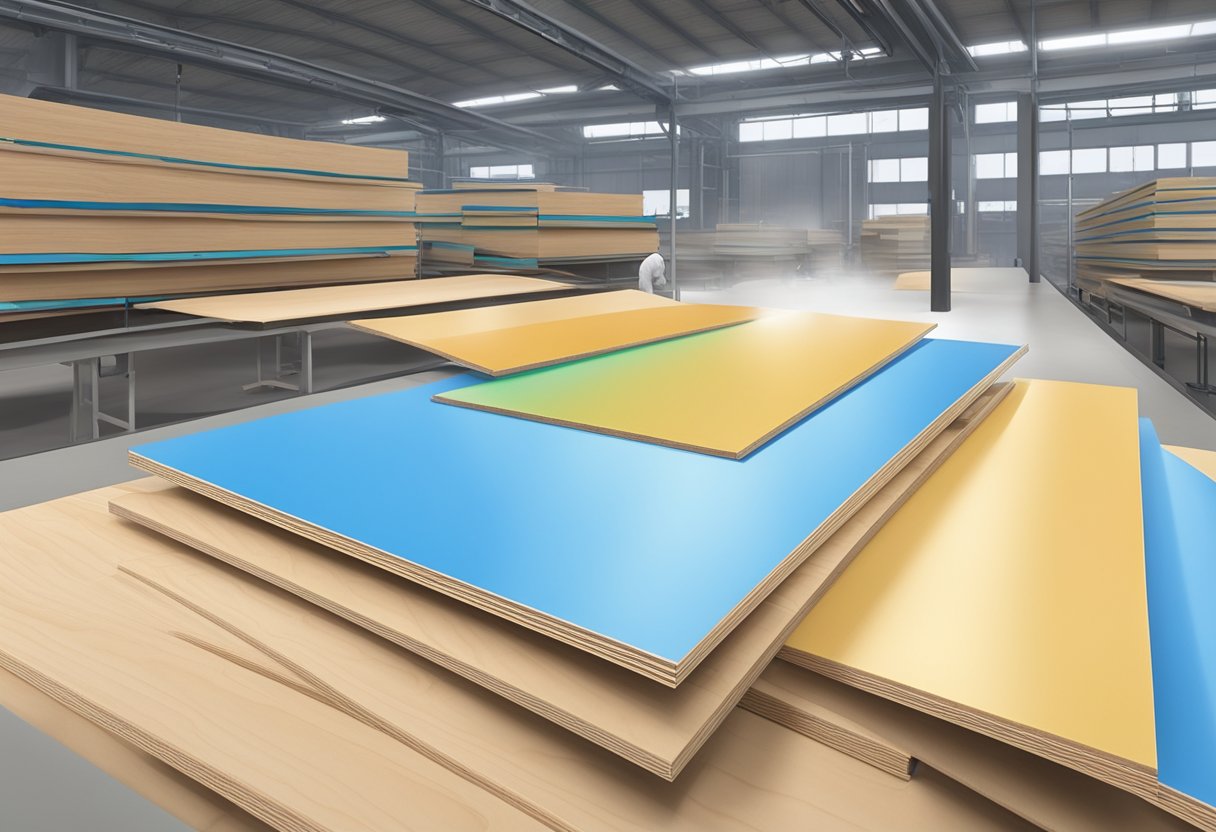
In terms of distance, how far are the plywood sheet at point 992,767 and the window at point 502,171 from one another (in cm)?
1672

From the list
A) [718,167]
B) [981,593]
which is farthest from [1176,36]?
[981,593]

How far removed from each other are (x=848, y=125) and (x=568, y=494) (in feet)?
55.3

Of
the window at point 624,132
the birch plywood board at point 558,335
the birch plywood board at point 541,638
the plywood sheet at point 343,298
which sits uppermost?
the window at point 624,132

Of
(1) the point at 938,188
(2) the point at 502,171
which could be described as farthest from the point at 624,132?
(1) the point at 938,188

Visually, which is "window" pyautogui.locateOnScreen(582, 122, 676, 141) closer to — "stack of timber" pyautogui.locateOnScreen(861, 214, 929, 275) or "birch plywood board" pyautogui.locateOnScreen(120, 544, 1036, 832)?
"stack of timber" pyautogui.locateOnScreen(861, 214, 929, 275)

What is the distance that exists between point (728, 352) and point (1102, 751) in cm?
201

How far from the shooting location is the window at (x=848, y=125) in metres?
15.9

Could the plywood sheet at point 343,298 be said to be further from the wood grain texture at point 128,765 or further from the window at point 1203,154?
the window at point 1203,154

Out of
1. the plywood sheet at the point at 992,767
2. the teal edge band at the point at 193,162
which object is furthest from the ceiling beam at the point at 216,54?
the plywood sheet at the point at 992,767

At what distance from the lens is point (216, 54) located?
6719 mm

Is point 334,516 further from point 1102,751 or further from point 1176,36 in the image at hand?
point 1176,36

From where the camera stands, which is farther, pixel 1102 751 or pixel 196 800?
pixel 196 800

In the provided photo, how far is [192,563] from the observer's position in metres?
1.31

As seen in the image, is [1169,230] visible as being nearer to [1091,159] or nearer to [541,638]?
[541,638]
